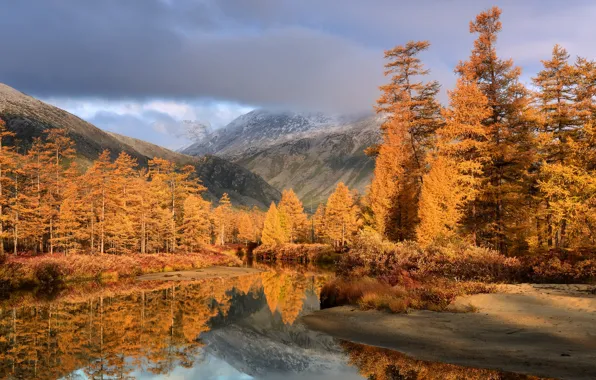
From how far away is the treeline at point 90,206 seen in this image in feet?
149

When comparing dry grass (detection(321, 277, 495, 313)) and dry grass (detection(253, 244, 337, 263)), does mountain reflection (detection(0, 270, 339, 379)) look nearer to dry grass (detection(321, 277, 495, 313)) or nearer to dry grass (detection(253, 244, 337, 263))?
dry grass (detection(321, 277, 495, 313))

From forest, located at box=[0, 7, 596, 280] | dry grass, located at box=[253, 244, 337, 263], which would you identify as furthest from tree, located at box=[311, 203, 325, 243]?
forest, located at box=[0, 7, 596, 280]

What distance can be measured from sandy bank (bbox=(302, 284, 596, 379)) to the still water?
2.87ft

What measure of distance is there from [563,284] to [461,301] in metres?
6.62

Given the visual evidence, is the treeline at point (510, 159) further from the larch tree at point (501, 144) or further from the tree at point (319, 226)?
the tree at point (319, 226)

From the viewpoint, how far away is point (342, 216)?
67.2 metres

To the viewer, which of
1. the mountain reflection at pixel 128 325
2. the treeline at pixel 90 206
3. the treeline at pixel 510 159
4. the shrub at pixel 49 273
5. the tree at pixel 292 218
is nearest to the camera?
the mountain reflection at pixel 128 325

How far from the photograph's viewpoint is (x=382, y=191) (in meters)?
38.2

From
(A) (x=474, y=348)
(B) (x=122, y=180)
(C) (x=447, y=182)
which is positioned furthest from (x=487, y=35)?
(B) (x=122, y=180)

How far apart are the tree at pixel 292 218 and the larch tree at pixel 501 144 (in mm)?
54863

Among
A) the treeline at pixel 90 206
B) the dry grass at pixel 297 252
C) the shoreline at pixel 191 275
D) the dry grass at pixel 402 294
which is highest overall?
the treeline at pixel 90 206

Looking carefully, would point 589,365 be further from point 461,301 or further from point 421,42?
point 421,42

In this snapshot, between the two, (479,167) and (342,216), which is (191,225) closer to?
(342,216)

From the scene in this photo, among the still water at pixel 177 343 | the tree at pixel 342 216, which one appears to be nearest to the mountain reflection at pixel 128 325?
the still water at pixel 177 343
